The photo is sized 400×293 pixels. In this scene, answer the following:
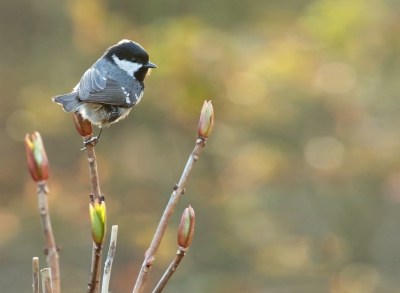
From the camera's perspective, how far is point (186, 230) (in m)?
0.92

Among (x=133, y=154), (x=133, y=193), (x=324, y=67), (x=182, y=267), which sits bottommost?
(x=182, y=267)

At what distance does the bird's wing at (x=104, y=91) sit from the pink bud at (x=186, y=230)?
1393 mm

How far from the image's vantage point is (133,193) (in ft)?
22.6

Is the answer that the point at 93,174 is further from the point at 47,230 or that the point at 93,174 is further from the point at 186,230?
the point at 47,230

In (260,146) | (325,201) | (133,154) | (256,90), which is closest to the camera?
(256,90)

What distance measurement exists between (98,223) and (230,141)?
5.43m

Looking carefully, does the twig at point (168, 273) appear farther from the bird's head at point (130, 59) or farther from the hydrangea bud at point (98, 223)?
the bird's head at point (130, 59)

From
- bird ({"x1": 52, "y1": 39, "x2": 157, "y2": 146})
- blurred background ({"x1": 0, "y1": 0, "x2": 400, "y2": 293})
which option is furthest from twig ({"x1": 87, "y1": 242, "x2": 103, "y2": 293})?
blurred background ({"x1": 0, "y1": 0, "x2": 400, "y2": 293})

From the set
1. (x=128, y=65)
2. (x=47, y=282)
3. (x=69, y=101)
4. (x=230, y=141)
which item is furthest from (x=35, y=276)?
(x=230, y=141)

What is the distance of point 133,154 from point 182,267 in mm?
1638

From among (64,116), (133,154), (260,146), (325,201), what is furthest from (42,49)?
(325,201)

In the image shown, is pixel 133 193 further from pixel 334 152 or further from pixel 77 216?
pixel 334 152

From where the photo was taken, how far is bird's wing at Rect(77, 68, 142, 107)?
7.48 feet

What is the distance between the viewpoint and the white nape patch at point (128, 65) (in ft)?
8.98
